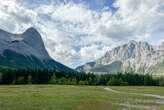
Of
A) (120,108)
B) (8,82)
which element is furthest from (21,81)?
(120,108)

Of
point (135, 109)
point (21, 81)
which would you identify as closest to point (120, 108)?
point (135, 109)

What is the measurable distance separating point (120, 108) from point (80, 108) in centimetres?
799

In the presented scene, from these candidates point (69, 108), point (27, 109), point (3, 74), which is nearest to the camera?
point (27, 109)

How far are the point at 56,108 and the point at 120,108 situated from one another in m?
12.4

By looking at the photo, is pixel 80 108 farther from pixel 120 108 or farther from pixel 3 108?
pixel 3 108

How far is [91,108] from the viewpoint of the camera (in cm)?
→ 5353

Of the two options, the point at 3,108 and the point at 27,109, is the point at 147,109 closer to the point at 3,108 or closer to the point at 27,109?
the point at 27,109

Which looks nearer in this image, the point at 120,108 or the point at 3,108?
the point at 3,108

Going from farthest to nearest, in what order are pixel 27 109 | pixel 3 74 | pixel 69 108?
pixel 3 74, pixel 69 108, pixel 27 109

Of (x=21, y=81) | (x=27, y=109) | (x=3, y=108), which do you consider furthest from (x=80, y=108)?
(x=21, y=81)

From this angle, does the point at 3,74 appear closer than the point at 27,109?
No

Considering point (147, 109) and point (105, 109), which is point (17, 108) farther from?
point (147, 109)

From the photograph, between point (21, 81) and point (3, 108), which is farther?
point (21, 81)

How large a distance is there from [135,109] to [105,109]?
5518 mm
